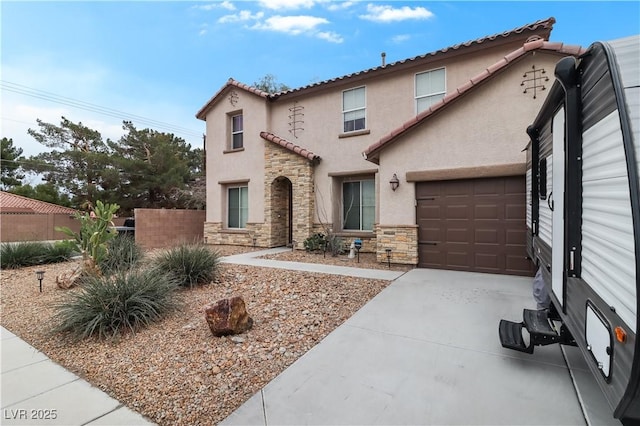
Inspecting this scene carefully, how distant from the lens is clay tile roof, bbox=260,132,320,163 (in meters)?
11.1

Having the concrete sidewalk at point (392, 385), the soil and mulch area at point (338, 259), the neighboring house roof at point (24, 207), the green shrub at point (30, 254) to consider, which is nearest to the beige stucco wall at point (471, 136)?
the soil and mulch area at point (338, 259)

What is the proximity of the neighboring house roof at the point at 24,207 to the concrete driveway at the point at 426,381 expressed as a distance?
27.7 metres

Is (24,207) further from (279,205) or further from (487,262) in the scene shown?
(487,262)

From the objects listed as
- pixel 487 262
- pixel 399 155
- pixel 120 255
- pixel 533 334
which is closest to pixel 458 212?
pixel 487 262

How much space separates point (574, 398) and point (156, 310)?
5199mm

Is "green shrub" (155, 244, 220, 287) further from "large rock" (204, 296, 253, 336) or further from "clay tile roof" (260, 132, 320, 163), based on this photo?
"clay tile roof" (260, 132, 320, 163)

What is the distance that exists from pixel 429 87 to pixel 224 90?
8.80m

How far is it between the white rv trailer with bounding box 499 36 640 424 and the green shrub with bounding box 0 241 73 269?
Answer: 11677 mm

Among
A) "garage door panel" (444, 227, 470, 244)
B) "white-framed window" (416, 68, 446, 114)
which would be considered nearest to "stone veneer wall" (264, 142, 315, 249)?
"white-framed window" (416, 68, 446, 114)

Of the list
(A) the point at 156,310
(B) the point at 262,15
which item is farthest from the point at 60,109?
(A) the point at 156,310

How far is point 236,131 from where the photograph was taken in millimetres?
13531

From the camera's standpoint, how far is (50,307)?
5098 millimetres

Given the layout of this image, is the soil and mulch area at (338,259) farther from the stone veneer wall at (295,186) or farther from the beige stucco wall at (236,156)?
the beige stucco wall at (236,156)

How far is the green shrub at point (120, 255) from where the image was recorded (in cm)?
743
